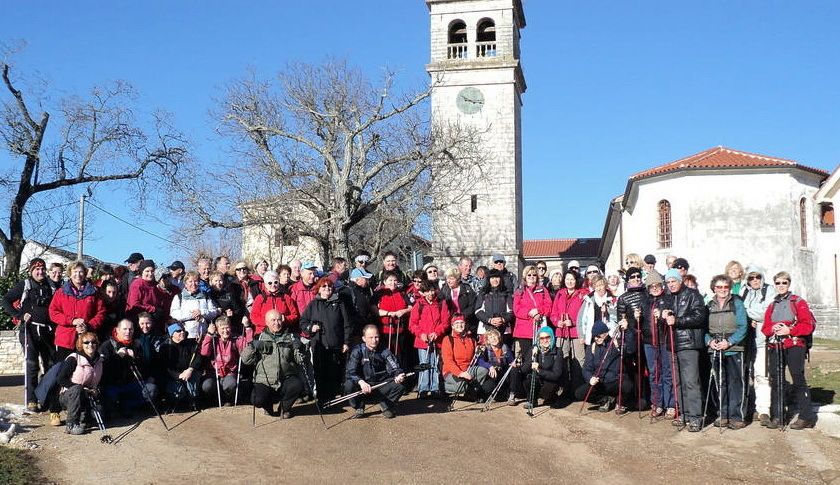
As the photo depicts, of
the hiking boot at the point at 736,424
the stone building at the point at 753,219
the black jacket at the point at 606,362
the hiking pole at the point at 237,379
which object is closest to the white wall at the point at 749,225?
the stone building at the point at 753,219

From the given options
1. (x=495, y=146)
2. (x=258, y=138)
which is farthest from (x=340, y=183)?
(x=495, y=146)

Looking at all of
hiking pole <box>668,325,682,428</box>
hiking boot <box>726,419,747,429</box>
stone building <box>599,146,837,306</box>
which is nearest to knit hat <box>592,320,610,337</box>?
hiking pole <box>668,325,682,428</box>

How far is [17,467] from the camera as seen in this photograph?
275 inches

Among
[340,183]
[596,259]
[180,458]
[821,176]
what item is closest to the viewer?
[180,458]

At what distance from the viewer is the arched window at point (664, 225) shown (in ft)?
100

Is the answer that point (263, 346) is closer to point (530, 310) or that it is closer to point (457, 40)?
point (530, 310)

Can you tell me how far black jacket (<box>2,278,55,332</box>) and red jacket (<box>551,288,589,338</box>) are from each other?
20.9 feet

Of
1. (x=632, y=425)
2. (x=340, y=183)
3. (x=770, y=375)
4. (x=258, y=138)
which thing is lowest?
(x=632, y=425)

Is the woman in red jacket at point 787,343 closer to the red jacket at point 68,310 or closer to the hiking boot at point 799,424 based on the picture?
the hiking boot at point 799,424

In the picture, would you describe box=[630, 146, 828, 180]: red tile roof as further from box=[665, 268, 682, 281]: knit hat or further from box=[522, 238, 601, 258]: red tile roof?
box=[522, 238, 601, 258]: red tile roof

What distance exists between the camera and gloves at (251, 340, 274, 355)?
8.98 meters

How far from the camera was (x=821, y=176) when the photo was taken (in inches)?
1182

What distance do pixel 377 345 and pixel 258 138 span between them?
53.3 feet

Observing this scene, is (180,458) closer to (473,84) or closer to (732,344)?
(732,344)
